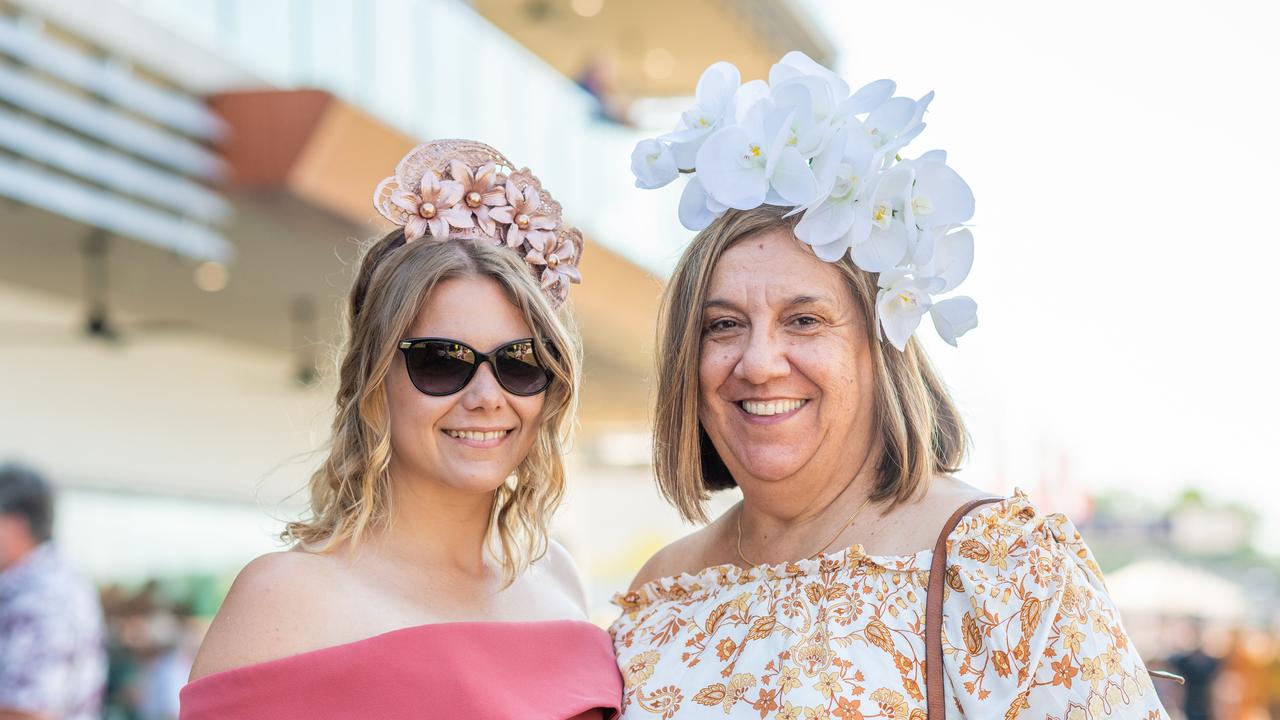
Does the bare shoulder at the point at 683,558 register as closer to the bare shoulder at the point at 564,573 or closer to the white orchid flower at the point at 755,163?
the bare shoulder at the point at 564,573

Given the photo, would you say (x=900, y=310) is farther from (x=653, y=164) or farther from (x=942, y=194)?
(x=653, y=164)

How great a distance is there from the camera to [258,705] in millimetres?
2383

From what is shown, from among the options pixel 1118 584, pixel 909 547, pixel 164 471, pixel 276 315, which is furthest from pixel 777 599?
pixel 1118 584

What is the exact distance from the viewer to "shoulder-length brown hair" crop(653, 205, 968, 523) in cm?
263

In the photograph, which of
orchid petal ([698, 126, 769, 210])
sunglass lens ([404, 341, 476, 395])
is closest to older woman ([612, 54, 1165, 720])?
orchid petal ([698, 126, 769, 210])

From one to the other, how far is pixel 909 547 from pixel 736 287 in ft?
1.99

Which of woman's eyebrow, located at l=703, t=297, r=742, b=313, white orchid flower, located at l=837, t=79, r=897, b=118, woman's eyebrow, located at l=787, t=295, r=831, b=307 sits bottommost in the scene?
woman's eyebrow, located at l=703, t=297, r=742, b=313

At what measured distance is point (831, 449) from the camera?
2.67 m

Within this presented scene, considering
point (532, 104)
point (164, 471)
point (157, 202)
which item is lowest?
point (164, 471)

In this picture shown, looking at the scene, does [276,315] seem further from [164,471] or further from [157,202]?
[157,202]

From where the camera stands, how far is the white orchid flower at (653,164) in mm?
2881

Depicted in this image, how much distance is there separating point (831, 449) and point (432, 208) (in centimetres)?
100

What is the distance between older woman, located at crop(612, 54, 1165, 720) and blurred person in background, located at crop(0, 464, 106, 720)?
3035 mm

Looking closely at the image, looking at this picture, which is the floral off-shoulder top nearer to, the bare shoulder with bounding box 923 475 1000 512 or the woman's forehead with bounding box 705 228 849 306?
the bare shoulder with bounding box 923 475 1000 512
